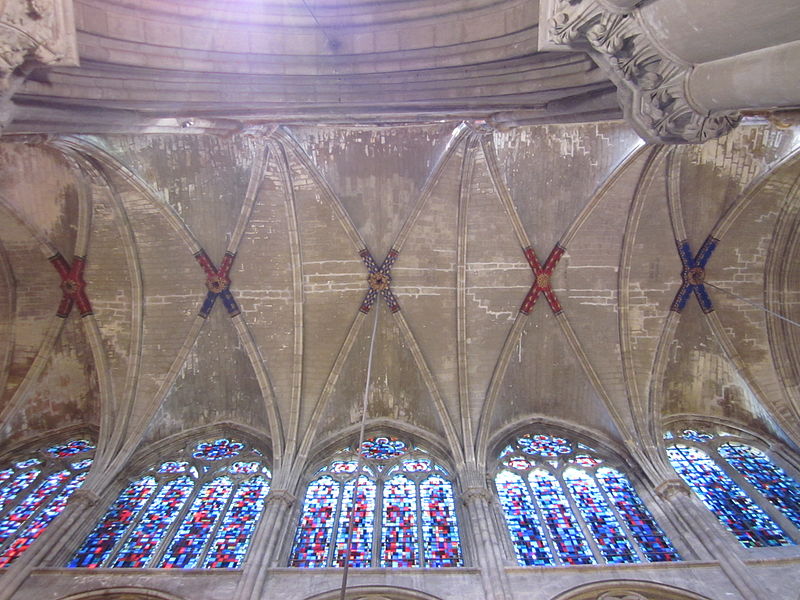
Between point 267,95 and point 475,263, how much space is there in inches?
285

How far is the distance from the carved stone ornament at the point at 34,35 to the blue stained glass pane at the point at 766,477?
1301cm

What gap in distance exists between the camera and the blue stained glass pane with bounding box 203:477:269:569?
9.94 metres

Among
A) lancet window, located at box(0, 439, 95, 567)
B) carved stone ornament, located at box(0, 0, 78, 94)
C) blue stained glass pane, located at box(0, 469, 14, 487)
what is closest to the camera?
carved stone ornament, located at box(0, 0, 78, 94)

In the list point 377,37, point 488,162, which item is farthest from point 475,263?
point 377,37

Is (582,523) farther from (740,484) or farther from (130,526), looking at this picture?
(130,526)

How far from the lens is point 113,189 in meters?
13.0

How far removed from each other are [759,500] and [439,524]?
19.9 feet

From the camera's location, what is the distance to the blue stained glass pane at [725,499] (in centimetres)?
1027

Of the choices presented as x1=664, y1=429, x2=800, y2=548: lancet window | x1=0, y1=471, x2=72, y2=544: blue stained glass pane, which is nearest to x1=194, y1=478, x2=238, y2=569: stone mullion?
x1=0, y1=471, x2=72, y2=544: blue stained glass pane

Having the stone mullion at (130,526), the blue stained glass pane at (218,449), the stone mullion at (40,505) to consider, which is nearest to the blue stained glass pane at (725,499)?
the blue stained glass pane at (218,449)

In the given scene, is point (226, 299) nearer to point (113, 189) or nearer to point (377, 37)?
point (113, 189)

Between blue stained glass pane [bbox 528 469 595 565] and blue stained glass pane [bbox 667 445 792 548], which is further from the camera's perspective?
blue stained glass pane [bbox 667 445 792 548]

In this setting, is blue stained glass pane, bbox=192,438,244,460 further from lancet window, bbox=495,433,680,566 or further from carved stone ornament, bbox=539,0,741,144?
carved stone ornament, bbox=539,0,741,144

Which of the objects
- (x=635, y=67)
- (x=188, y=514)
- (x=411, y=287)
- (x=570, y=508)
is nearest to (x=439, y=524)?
(x=570, y=508)
